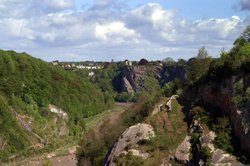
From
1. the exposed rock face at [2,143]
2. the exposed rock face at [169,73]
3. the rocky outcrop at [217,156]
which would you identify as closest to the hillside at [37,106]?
the exposed rock face at [2,143]

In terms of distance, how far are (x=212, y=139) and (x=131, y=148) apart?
18.0 feet

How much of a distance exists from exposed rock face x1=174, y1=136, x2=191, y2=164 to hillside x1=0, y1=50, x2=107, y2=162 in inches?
2440

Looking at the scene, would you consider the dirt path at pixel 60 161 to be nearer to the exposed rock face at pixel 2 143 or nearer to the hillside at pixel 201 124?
the exposed rock face at pixel 2 143

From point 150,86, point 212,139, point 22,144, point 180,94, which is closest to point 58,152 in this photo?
point 22,144

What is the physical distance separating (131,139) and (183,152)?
415 cm

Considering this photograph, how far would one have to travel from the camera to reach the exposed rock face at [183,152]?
32.0 m

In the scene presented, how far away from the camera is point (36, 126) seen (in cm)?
10650

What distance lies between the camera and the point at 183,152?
32.5m

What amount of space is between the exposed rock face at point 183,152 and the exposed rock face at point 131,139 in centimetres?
259

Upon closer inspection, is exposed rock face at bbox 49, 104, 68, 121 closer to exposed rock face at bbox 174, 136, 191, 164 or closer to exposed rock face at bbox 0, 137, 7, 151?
exposed rock face at bbox 0, 137, 7, 151

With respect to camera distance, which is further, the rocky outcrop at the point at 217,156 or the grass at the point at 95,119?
the grass at the point at 95,119

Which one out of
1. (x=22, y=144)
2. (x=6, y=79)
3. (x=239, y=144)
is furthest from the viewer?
(x=6, y=79)

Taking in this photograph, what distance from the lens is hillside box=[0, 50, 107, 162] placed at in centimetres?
9875

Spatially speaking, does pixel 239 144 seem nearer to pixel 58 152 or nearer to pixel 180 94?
pixel 180 94
